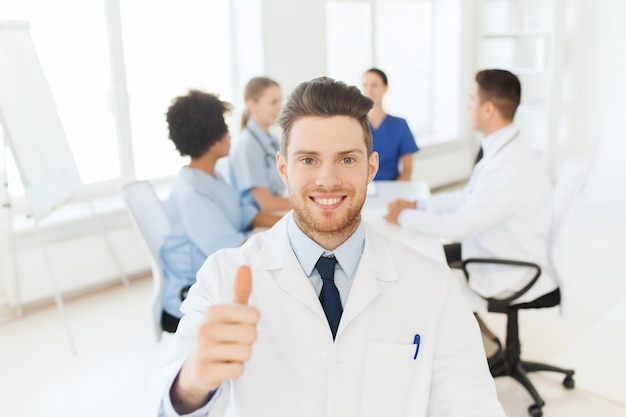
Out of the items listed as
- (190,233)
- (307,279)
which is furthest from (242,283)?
(190,233)

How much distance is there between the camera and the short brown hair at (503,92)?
8.55 ft

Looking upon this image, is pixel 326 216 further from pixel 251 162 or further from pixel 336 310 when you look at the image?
pixel 251 162

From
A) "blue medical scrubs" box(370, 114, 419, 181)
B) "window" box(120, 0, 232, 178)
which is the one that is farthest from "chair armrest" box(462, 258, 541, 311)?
"window" box(120, 0, 232, 178)

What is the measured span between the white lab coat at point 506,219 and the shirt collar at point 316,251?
4.10 feet

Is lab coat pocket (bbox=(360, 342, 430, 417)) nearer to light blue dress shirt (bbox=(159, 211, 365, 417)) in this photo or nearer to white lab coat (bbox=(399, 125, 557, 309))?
light blue dress shirt (bbox=(159, 211, 365, 417))

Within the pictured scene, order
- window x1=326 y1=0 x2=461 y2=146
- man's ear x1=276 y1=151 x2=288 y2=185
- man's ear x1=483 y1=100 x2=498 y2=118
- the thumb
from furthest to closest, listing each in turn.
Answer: window x1=326 y1=0 x2=461 y2=146 < man's ear x1=483 y1=100 x2=498 y2=118 < man's ear x1=276 y1=151 x2=288 y2=185 < the thumb

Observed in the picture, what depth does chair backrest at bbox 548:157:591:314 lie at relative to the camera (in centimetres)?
242

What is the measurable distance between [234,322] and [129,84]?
153 inches

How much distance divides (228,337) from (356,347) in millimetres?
397

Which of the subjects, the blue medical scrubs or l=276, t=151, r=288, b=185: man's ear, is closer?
l=276, t=151, r=288, b=185: man's ear

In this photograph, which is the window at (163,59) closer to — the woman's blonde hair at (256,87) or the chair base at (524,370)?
the woman's blonde hair at (256,87)

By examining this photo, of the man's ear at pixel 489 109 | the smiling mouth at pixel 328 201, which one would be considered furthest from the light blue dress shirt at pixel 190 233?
the man's ear at pixel 489 109

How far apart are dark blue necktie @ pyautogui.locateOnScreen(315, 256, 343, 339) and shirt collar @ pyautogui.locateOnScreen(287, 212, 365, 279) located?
15mm

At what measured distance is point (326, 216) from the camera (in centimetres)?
124
